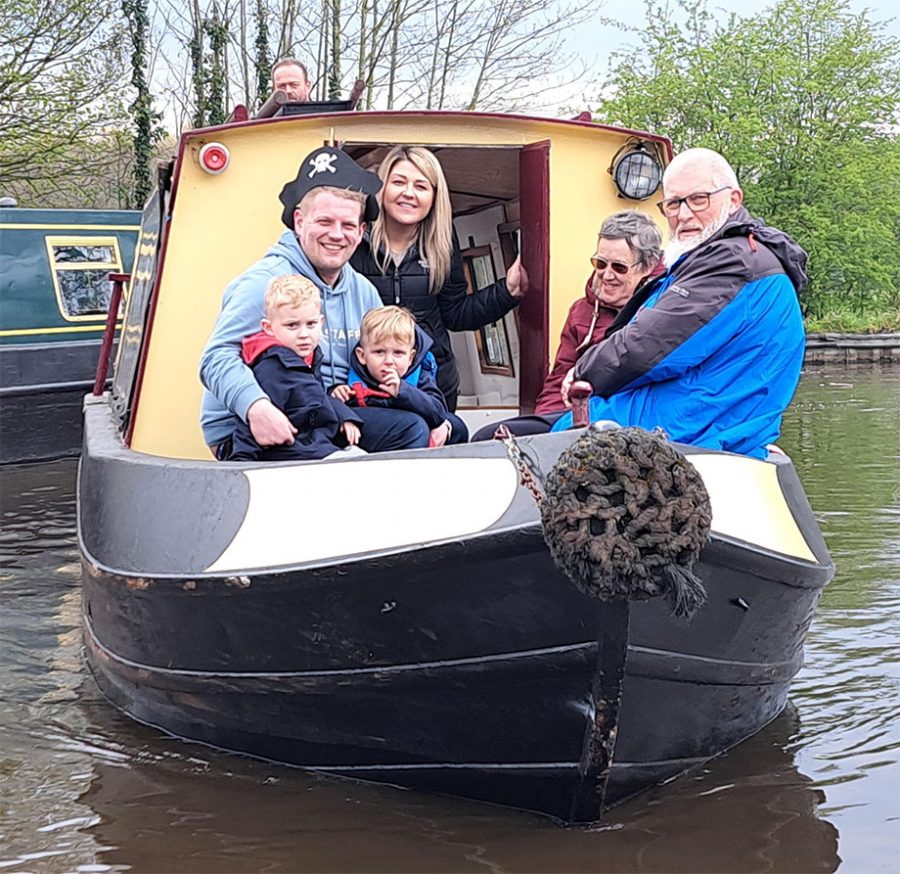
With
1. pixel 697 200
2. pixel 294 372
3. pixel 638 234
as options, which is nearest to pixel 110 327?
pixel 294 372

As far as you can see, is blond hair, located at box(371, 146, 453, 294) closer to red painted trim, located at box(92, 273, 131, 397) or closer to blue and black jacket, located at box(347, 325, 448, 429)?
blue and black jacket, located at box(347, 325, 448, 429)

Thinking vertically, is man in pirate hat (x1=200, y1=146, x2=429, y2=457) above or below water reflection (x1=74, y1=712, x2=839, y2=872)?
above

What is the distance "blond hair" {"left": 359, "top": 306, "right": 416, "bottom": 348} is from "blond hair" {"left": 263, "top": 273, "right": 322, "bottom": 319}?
0.31 metres

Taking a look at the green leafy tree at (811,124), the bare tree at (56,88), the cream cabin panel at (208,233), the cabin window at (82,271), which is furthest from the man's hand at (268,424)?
the green leafy tree at (811,124)

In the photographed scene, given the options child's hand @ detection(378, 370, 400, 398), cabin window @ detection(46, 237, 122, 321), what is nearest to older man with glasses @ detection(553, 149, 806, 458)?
child's hand @ detection(378, 370, 400, 398)

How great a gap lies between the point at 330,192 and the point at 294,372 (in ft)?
2.48

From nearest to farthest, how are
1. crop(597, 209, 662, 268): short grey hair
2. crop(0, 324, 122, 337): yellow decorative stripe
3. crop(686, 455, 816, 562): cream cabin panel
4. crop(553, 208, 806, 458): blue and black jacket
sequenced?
crop(686, 455, 816, 562): cream cabin panel
crop(553, 208, 806, 458): blue and black jacket
crop(597, 209, 662, 268): short grey hair
crop(0, 324, 122, 337): yellow decorative stripe

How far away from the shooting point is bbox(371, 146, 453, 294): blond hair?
545 cm

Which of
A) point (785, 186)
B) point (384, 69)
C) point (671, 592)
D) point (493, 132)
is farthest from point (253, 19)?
point (671, 592)

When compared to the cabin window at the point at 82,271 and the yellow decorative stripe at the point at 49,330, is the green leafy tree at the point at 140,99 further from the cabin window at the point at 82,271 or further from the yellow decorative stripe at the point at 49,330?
the yellow decorative stripe at the point at 49,330

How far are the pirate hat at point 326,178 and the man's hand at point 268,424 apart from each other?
36.1 inches

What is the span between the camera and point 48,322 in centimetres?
1241

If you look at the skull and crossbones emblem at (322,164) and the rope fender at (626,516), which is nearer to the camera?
the rope fender at (626,516)

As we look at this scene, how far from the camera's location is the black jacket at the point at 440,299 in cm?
573
